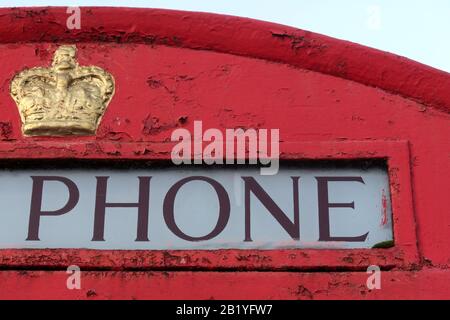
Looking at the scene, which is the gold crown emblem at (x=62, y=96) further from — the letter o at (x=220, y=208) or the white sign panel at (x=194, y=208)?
the letter o at (x=220, y=208)

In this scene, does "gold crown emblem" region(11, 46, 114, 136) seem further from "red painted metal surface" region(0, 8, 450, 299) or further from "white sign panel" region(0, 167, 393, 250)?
"white sign panel" region(0, 167, 393, 250)

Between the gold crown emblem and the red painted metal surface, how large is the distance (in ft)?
0.11

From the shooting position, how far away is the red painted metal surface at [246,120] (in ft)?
13.3

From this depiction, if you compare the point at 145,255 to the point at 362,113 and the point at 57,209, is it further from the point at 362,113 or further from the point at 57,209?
the point at 362,113

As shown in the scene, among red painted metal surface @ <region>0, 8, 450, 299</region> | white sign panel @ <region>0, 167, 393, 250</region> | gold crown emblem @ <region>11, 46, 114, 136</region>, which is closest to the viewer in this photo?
red painted metal surface @ <region>0, 8, 450, 299</region>

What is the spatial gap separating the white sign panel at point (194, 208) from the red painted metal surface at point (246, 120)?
0.06m

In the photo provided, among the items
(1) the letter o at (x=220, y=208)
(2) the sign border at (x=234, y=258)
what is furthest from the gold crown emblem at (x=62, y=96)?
(2) the sign border at (x=234, y=258)

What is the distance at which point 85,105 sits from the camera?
4.38 meters

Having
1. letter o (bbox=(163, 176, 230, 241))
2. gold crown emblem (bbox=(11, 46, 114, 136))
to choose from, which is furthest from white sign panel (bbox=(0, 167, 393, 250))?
gold crown emblem (bbox=(11, 46, 114, 136))

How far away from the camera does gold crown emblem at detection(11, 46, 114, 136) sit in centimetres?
433

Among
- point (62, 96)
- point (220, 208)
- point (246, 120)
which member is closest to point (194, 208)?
point (220, 208)

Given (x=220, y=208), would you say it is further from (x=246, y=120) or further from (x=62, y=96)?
(x=62, y=96)
